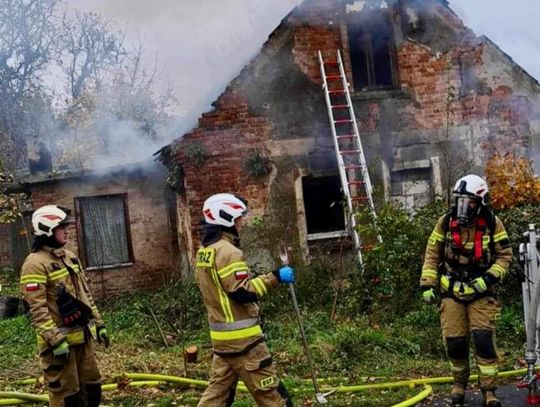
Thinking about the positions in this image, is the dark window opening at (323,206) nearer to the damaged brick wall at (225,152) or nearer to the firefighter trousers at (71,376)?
the damaged brick wall at (225,152)

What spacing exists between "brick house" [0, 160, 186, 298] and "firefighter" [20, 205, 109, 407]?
27.5 ft

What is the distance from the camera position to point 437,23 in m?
12.7

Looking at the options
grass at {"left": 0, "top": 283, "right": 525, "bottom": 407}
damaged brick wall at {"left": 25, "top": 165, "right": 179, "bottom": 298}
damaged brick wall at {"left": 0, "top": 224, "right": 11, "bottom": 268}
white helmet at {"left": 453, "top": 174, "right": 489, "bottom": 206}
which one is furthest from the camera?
damaged brick wall at {"left": 0, "top": 224, "right": 11, "bottom": 268}

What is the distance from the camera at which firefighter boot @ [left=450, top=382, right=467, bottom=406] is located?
5867mm

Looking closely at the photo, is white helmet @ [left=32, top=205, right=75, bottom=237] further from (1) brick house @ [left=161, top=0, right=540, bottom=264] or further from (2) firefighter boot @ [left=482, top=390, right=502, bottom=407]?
(1) brick house @ [left=161, top=0, right=540, bottom=264]

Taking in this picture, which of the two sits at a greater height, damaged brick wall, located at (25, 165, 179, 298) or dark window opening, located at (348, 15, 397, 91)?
dark window opening, located at (348, 15, 397, 91)

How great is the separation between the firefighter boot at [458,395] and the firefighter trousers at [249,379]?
177cm

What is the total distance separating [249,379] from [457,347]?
2018 mm

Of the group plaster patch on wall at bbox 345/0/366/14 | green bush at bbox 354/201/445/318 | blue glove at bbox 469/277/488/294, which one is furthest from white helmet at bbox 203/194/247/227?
plaster patch on wall at bbox 345/0/366/14

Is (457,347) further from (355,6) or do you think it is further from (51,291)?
(355,6)

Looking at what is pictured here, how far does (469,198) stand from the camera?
19.0ft

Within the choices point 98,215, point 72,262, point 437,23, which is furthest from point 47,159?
point 72,262

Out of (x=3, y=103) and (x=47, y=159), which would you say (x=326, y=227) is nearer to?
(x=47, y=159)

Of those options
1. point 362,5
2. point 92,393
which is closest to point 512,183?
point 362,5
